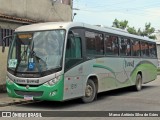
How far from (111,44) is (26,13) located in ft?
16.6

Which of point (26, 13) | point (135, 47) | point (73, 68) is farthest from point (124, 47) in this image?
point (73, 68)

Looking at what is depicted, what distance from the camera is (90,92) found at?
13766 mm

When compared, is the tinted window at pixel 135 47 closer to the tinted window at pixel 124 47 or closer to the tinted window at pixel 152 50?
the tinted window at pixel 124 47

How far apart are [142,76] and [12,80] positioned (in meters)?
9.44

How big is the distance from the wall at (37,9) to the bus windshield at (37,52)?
453 cm

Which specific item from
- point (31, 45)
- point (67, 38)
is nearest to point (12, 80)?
point (31, 45)

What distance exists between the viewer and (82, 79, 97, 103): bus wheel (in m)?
13.5

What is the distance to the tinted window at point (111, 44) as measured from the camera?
50.3 feet

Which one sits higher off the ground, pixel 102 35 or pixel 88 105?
pixel 102 35

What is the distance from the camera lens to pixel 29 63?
12.1m

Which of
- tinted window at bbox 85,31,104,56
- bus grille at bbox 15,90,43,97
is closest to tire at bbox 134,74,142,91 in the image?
tinted window at bbox 85,31,104,56

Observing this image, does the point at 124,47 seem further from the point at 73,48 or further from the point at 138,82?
the point at 73,48

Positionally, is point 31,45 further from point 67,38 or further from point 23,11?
point 23,11

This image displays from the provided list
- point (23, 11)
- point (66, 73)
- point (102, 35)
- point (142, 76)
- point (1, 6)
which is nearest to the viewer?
point (66, 73)
